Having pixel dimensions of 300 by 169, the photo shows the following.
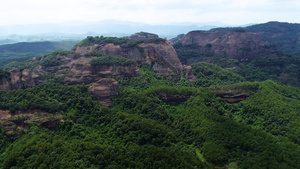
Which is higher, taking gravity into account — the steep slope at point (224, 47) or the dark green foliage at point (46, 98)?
the steep slope at point (224, 47)

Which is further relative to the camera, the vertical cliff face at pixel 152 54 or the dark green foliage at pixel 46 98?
the vertical cliff face at pixel 152 54

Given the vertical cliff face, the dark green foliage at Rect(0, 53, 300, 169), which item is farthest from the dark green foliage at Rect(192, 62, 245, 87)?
the dark green foliage at Rect(0, 53, 300, 169)

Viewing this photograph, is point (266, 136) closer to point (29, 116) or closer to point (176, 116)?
point (176, 116)

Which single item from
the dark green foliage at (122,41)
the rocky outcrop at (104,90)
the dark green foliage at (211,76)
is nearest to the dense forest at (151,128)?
the rocky outcrop at (104,90)

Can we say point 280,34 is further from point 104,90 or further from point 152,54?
point 104,90

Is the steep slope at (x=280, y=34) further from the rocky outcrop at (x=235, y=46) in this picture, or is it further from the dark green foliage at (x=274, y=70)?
the dark green foliage at (x=274, y=70)

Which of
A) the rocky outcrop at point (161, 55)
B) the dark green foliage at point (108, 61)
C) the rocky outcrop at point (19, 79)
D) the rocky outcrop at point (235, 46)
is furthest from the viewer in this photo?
the rocky outcrop at point (235, 46)

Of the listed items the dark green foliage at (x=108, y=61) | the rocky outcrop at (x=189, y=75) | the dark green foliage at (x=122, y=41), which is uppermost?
the dark green foliage at (x=122, y=41)
